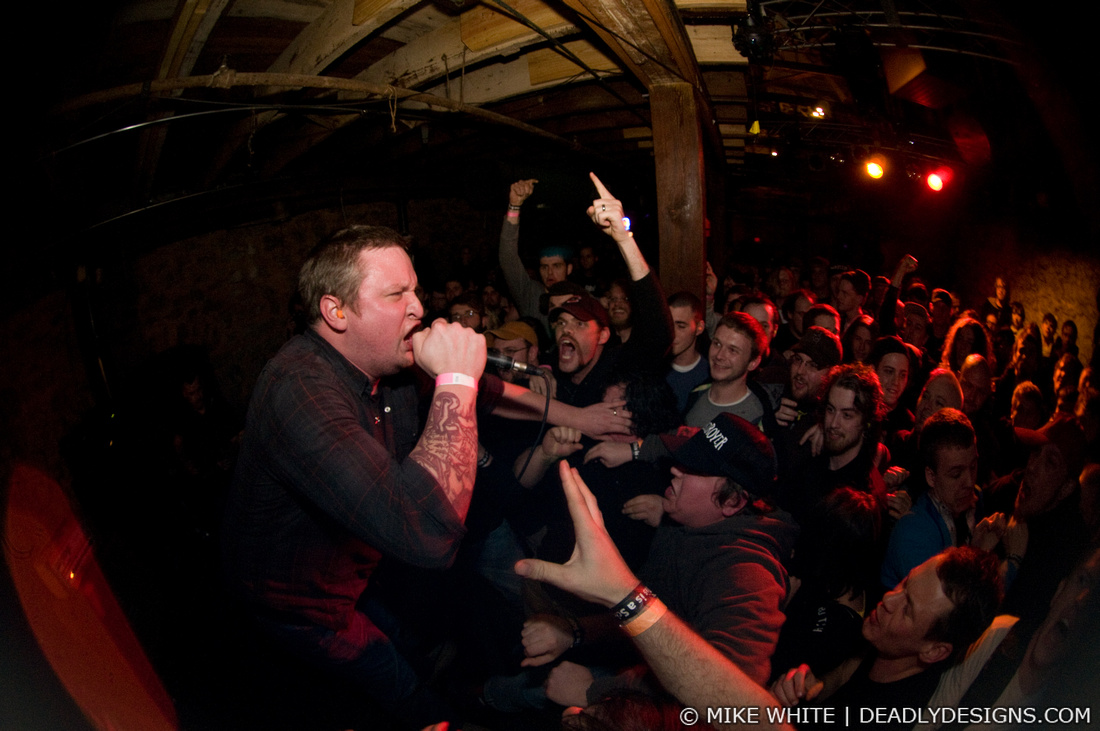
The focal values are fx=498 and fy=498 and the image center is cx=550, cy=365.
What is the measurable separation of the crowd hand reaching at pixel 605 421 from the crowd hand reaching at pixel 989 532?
1.72 meters

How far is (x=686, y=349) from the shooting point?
11.8 ft

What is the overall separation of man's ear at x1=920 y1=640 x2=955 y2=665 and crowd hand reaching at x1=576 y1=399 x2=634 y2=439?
127cm

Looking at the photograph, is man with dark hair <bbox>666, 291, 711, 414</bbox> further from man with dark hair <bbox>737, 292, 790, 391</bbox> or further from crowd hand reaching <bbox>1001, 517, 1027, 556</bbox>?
crowd hand reaching <bbox>1001, 517, 1027, 556</bbox>

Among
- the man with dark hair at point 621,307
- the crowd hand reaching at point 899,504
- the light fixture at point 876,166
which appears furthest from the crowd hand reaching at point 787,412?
the light fixture at point 876,166

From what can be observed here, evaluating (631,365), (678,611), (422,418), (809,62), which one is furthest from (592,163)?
(678,611)

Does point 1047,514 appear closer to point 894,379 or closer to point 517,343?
point 894,379

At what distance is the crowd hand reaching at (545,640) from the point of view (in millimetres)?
1870

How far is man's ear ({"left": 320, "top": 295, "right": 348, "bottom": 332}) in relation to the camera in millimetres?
1534

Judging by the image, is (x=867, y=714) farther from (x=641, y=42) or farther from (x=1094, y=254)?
(x=1094, y=254)

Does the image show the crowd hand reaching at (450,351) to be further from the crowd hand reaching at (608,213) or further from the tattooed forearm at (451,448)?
the crowd hand reaching at (608,213)

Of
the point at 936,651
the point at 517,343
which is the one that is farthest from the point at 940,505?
the point at 517,343

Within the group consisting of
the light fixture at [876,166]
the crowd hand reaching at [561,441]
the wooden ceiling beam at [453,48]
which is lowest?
the crowd hand reaching at [561,441]

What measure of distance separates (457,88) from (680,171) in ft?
7.73

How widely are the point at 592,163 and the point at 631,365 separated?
6.64 m
